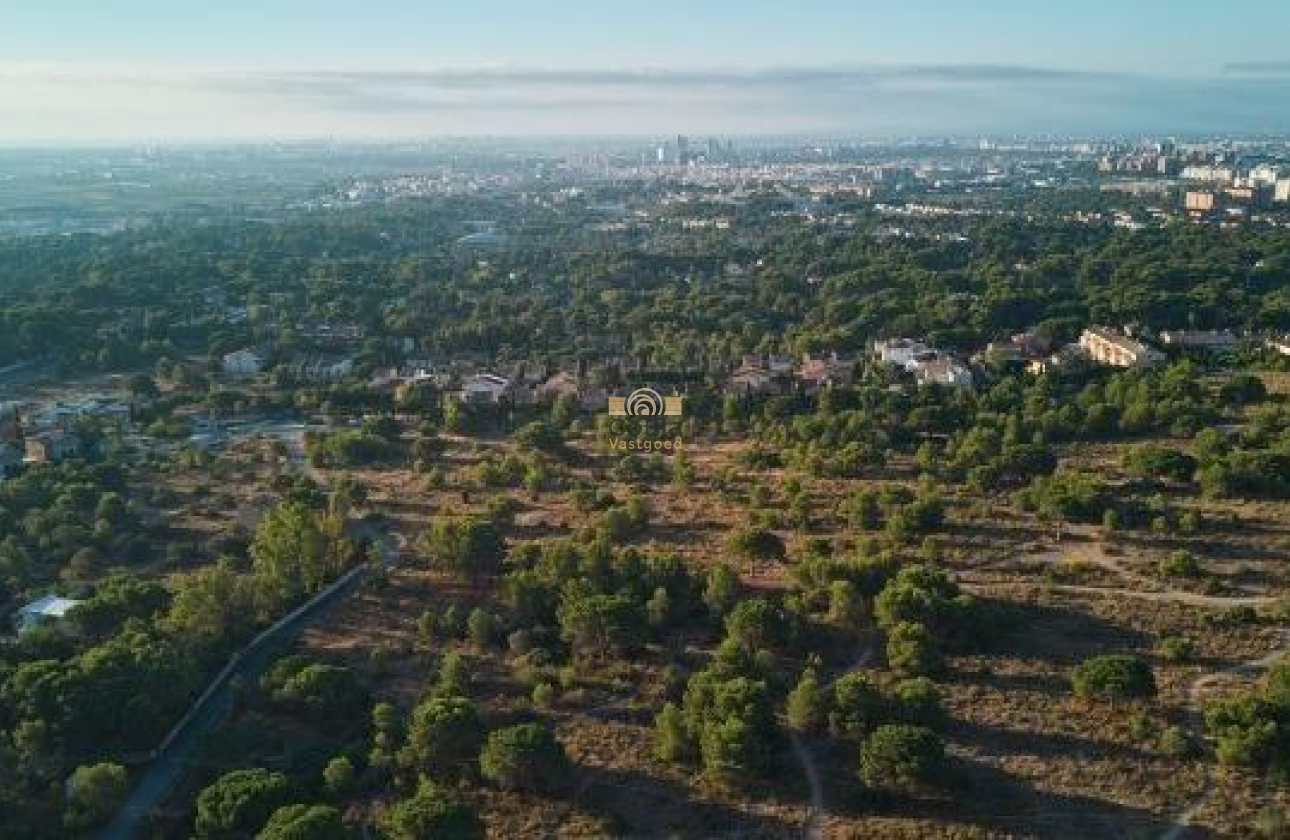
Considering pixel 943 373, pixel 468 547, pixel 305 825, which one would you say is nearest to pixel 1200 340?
pixel 943 373

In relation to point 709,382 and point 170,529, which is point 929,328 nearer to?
point 709,382

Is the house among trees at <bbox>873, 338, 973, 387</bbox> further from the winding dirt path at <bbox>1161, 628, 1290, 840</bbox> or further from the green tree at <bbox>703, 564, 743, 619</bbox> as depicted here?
the winding dirt path at <bbox>1161, 628, 1290, 840</bbox>

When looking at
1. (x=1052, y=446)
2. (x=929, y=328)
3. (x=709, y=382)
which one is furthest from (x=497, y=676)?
(x=929, y=328)

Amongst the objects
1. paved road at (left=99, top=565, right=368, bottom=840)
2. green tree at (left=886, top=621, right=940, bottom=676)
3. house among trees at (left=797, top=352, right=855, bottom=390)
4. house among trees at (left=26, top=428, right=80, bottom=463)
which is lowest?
paved road at (left=99, top=565, right=368, bottom=840)

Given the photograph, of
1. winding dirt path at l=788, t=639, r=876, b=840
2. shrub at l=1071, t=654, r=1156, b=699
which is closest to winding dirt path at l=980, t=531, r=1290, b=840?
shrub at l=1071, t=654, r=1156, b=699

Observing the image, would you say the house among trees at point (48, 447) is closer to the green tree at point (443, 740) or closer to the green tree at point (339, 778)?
the green tree at point (339, 778)

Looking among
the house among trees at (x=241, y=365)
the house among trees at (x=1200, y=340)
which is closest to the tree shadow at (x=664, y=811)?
the house among trees at (x=1200, y=340)

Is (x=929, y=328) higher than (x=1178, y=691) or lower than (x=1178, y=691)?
higher

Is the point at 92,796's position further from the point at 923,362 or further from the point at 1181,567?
the point at 923,362
